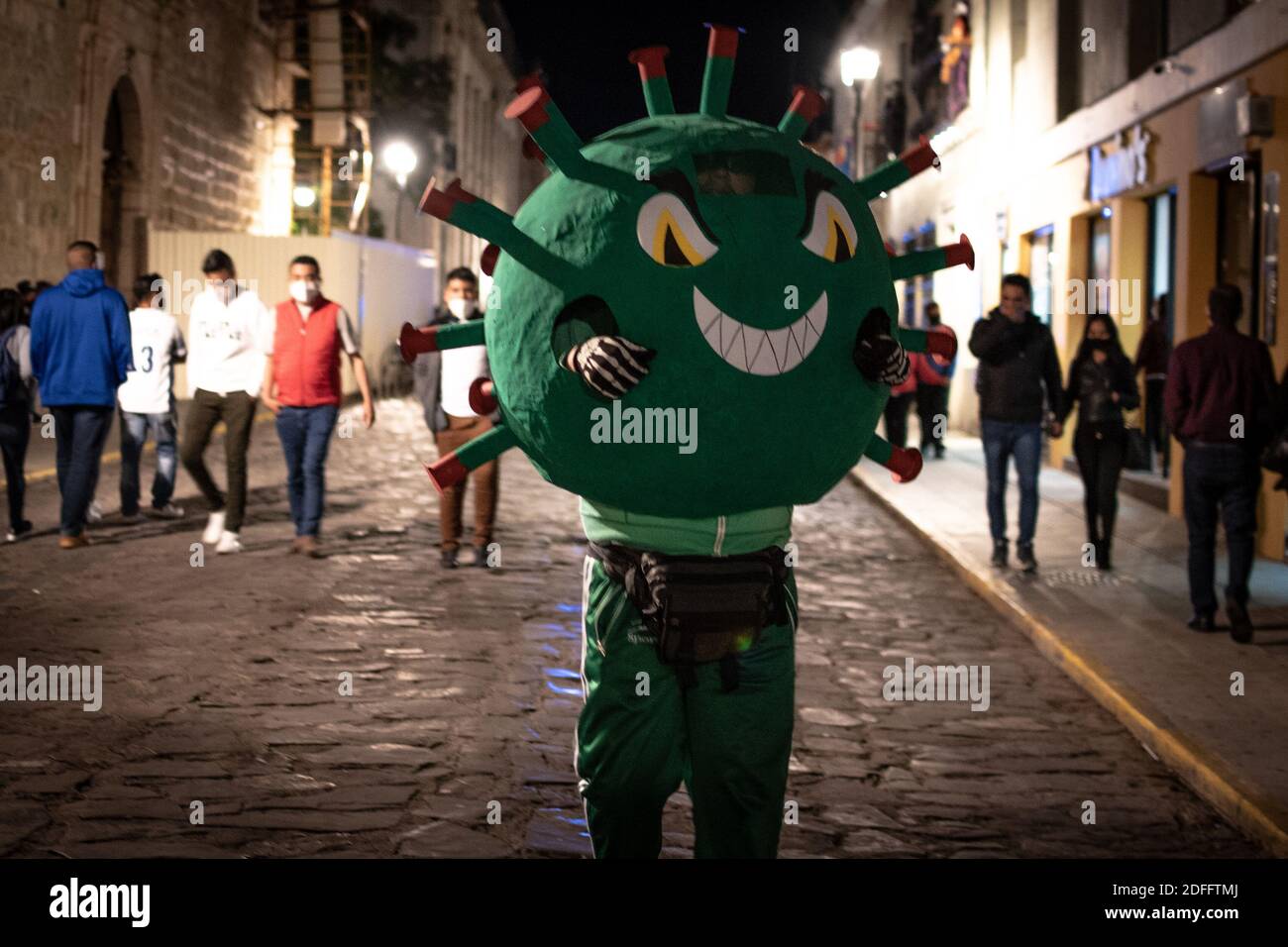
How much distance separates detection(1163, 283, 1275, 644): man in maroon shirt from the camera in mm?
8727

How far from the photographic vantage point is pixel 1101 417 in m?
11.1

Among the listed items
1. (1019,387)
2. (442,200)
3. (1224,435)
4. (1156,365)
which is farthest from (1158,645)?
(1156,365)

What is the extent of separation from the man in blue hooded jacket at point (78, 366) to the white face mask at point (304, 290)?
4.57 ft

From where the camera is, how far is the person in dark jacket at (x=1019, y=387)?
36.5 feet

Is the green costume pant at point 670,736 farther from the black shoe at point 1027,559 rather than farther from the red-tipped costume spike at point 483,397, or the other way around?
the black shoe at point 1027,559

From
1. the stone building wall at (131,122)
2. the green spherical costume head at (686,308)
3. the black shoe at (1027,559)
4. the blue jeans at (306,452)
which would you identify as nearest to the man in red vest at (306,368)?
the blue jeans at (306,452)

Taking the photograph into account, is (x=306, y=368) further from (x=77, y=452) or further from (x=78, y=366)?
(x=77, y=452)

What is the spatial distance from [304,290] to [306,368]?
20.9 inches

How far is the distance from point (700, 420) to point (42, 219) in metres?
21.3

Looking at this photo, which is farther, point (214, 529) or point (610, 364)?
point (214, 529)

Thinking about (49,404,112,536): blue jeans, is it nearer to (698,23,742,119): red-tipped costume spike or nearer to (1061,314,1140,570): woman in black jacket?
(1061,314,1140,570): woman in black jacket

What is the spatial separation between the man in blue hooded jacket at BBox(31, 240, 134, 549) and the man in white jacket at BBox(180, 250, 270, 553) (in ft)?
1.75

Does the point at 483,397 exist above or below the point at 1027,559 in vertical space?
above

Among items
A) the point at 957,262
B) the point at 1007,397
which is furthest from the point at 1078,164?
the point at 957,262
